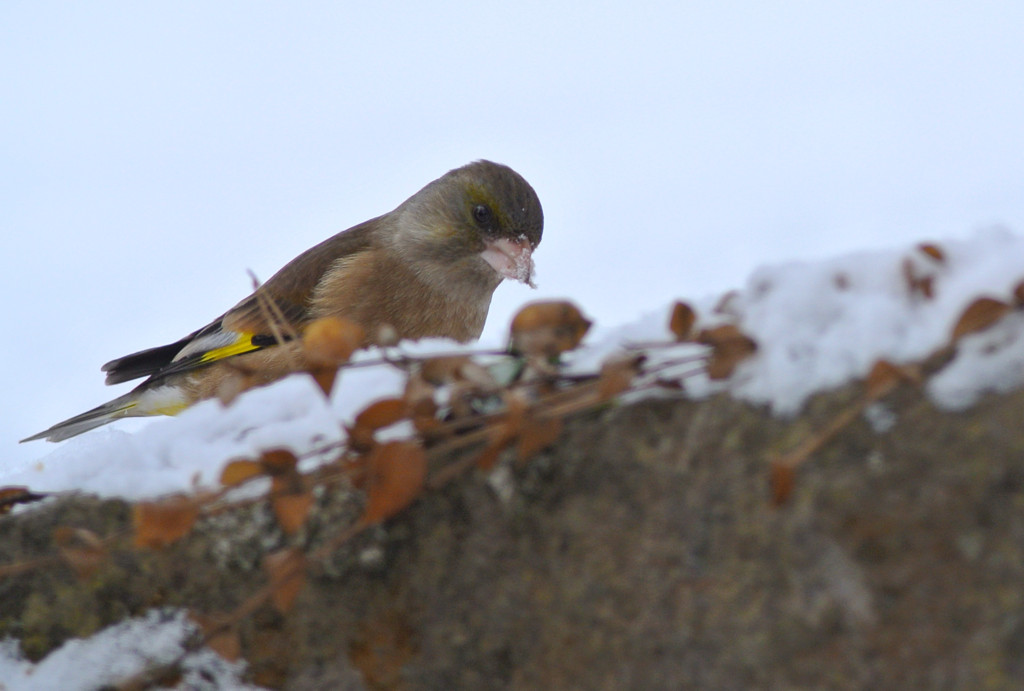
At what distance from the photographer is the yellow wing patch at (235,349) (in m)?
4.25

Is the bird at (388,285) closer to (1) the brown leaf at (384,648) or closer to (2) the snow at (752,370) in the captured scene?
(2) the snow at (752,370)

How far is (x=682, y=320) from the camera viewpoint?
5.17ft

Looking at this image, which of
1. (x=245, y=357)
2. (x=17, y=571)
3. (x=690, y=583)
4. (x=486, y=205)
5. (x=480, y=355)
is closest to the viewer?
Answer: (x=690, y=583)

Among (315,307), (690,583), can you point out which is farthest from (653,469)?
(315,307)

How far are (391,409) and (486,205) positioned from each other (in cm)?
303

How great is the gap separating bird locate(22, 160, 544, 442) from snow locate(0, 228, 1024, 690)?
6.18 feet

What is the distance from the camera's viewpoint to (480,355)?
1.81m

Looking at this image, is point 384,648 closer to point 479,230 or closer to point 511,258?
point 511,258

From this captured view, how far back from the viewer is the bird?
13.8 ft

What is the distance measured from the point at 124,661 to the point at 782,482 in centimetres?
Answer: 142

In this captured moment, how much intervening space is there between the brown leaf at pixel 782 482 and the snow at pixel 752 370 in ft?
0.46

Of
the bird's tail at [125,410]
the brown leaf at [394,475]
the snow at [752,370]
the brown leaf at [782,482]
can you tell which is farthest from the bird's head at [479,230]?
the brown leaf at [782,482]

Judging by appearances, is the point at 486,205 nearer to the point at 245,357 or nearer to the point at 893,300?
the point at 245,357

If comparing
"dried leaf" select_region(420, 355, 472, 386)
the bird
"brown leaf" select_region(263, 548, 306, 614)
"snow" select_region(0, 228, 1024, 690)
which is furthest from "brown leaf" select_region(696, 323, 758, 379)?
the bird
